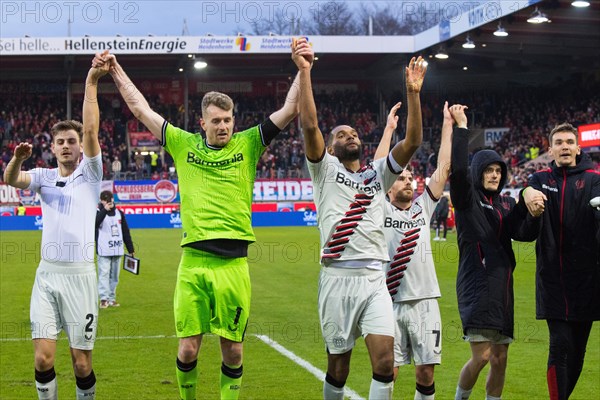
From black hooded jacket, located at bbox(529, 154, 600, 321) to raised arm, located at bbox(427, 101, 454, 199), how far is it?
31.8 inches

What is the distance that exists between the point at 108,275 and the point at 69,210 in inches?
357

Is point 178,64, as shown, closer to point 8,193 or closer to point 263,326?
point 8,193

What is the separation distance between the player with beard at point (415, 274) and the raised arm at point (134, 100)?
1859 millimetres

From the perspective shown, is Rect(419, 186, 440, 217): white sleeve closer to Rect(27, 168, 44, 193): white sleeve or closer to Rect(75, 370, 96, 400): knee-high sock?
Rect(75, 370, 96, 400): knee-high sock

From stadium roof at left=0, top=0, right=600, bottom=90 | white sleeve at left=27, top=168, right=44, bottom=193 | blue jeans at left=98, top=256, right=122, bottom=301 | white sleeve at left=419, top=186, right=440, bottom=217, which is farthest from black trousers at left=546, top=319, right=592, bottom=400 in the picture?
stadium roof at left=0, top=0, right=600, bottom=90

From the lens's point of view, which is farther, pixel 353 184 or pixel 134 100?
A: pixel 134 100

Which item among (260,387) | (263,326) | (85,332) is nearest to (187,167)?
(85,332)

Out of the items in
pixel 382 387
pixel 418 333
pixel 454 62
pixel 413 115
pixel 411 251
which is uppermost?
pixel 454 62

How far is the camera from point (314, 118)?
21.1ft

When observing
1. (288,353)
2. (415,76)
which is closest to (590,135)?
(288,353)

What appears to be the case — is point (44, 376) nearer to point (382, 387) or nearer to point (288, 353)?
point (382, 387)

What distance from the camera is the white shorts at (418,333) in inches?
285

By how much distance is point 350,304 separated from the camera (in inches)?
259

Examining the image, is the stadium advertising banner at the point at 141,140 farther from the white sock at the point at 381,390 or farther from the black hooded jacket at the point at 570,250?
the white sock at the point at 381,390
